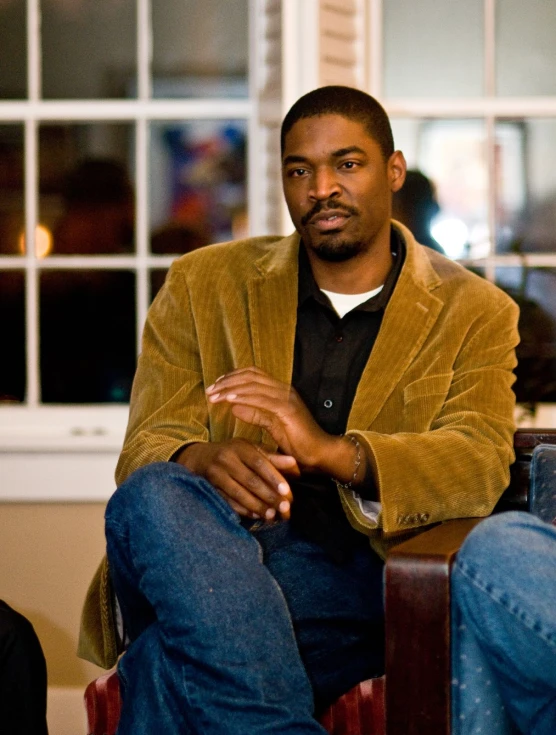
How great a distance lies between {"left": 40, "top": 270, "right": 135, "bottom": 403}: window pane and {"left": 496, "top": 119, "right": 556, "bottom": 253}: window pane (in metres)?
1.17

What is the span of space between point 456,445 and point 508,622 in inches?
20.7

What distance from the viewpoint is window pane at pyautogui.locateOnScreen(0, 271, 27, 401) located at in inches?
126

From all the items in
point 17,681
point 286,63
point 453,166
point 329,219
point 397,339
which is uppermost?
point 286,63

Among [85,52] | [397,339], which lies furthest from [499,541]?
[85,52]

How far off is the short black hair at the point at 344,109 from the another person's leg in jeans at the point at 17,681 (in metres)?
1.11

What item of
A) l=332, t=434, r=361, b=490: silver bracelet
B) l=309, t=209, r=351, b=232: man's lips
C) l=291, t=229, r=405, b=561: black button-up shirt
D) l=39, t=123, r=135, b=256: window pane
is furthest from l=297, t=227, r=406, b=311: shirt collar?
l=39, t=123, r=135, b=256: window pane

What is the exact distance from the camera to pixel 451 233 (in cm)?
315

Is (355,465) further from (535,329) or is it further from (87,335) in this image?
(87,335)

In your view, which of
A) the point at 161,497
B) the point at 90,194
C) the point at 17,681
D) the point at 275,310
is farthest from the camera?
the point at 90,194

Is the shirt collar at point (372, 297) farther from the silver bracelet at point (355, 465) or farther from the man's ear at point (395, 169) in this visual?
the silver bracelet at point (355, 465)

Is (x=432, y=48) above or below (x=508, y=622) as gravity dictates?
above

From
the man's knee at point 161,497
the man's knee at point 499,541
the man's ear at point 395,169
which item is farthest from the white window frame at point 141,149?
the man's knee at point 499,541

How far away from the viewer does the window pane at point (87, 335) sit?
3.23m

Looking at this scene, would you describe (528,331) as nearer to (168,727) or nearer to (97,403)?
(97,403)
